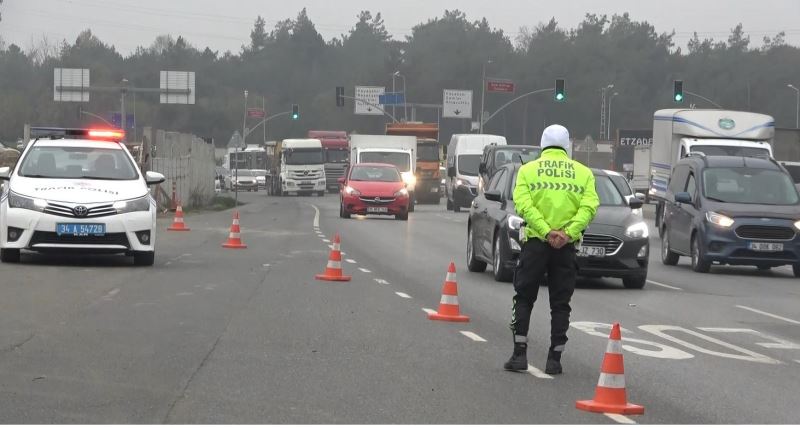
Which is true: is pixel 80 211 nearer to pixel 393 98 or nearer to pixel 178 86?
pixel 178 86

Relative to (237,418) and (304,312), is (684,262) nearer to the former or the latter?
(304,312)

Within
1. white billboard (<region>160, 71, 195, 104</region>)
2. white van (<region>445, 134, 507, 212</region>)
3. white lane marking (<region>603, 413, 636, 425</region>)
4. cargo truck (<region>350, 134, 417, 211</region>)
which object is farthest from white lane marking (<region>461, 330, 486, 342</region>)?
white billboard (<region>160, 71, 195, 104</region>)

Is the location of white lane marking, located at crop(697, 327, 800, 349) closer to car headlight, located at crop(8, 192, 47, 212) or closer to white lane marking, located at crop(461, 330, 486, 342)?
white lane marking, located at crop(461, 330, 486, 342)

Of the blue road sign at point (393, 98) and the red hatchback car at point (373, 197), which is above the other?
the blue road sign at point (393, 98)

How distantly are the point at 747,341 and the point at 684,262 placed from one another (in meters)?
12.5

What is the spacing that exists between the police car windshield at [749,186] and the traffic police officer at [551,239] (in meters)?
12.9

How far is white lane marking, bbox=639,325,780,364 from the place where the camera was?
11.5 metres

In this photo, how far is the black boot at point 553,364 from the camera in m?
9.97

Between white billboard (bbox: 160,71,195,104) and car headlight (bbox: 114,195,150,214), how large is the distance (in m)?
58.1

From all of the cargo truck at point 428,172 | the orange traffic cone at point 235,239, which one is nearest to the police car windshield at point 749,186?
the orange traffic cone at point 235,239

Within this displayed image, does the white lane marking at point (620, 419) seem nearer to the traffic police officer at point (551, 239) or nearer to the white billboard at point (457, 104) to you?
the traffic police officer at point (551, 239)

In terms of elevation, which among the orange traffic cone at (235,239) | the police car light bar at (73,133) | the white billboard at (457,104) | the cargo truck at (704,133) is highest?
the white billboard at (457,104)

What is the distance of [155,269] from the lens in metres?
18.5

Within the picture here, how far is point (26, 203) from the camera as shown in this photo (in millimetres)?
18000
